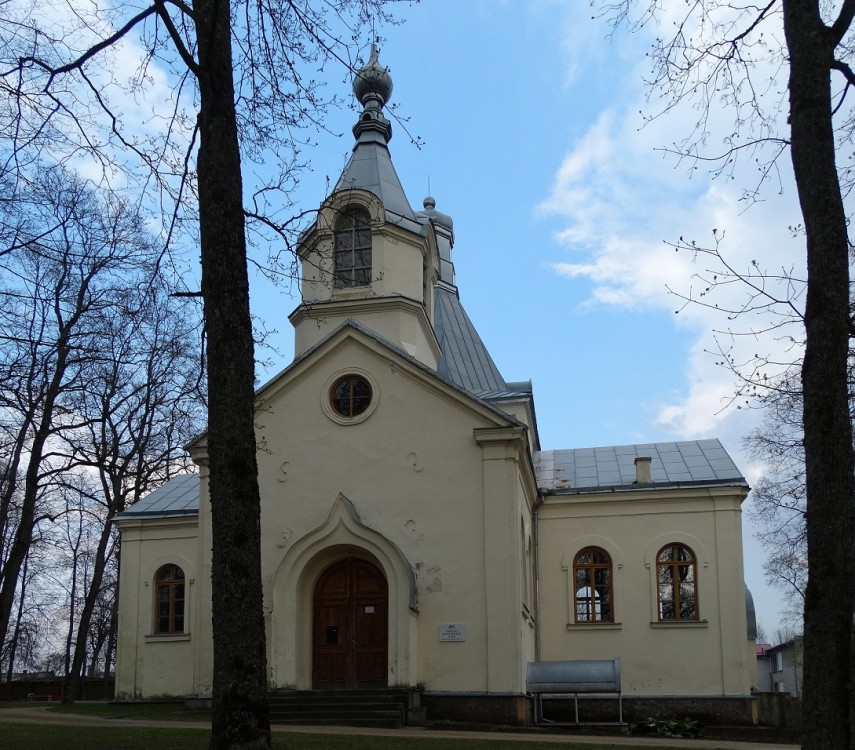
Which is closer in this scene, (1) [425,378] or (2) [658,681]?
(1) [425,378]

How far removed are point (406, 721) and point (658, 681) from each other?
727 cm

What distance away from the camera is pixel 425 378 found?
63.0ft

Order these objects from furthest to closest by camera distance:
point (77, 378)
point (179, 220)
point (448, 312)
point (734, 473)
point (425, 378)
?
point (448, 312)
point (734, 473)
point (425, 378)
point (77, 378)
point (179, 220)

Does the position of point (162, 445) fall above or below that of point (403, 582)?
above

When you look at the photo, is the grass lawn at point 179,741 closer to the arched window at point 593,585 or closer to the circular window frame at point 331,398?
the circular window frame at point 331,398

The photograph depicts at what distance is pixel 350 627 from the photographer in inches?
742

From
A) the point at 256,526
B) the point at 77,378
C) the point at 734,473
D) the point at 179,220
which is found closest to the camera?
the point at 256,526

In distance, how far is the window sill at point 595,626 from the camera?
22.0m

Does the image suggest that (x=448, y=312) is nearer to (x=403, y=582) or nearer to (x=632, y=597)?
(x=632, y=597)

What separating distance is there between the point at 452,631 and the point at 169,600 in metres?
8.96

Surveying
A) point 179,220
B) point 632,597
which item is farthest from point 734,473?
point 179,220

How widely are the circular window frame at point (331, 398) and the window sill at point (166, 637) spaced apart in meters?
7.46

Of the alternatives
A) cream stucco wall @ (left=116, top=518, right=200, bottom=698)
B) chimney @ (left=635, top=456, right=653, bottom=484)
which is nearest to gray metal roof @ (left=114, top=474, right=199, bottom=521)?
cream stucco wall @ (left=116, top=518, right=200, bottom=698)

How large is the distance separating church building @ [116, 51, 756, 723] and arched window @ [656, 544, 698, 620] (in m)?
0.05
